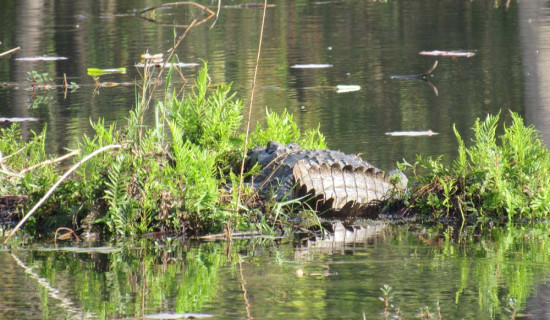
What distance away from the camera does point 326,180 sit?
647 centimetres

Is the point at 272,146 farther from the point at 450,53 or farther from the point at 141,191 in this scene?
the point at 450,53

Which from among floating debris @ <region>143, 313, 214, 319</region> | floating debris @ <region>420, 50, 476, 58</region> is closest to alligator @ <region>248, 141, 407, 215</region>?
floating debris @ <region>143, 313, 214, 319</region>

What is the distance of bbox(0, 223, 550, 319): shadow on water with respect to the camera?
4234 millimetres

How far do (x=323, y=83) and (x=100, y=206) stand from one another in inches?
233

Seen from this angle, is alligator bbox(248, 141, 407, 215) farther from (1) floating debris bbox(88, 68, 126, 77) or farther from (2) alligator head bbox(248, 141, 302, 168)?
(1) floating debris bbox(88, 68, 126, 77)

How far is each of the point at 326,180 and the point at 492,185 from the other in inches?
40.1

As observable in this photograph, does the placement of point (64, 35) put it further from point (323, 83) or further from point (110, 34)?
point (323, 83)

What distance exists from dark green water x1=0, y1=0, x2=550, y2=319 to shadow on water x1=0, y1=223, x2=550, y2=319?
12mm

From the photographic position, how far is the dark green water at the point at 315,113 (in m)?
4.41

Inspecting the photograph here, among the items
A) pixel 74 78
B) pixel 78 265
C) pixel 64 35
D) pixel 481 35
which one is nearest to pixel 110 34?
pixel 64 35

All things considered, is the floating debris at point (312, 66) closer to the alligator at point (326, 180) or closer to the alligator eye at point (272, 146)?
the alligator eye at point (272, 146)

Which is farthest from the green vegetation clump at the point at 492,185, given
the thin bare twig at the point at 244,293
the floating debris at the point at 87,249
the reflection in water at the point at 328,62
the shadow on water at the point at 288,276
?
the floating debris at the point at 87,249

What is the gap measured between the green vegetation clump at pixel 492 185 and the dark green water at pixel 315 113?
0.30 metres

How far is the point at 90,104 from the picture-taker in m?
10.4
